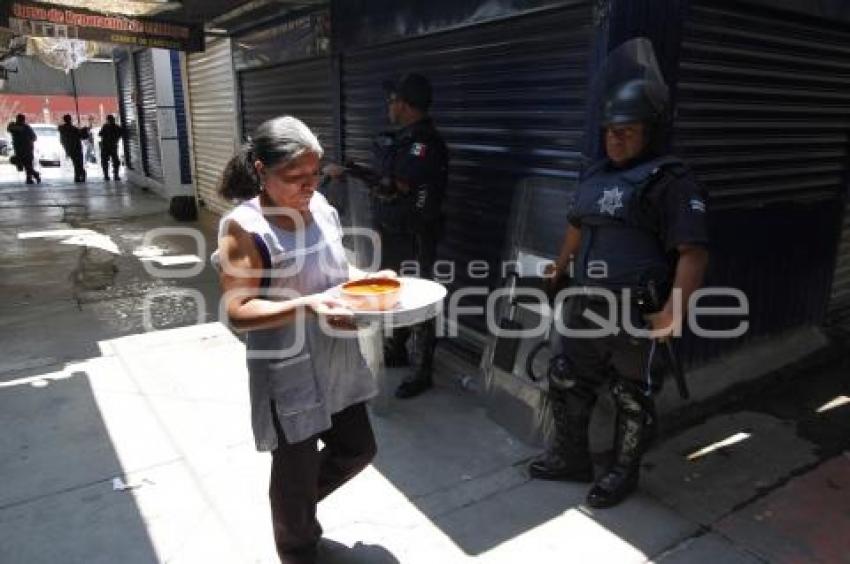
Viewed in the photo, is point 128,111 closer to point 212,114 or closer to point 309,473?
Result: point 212,114

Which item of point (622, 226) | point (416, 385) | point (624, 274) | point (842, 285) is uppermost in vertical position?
point (622, 226)

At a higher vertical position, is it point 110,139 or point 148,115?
point 148,115

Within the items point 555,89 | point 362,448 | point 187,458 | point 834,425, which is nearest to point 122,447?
point 187,458

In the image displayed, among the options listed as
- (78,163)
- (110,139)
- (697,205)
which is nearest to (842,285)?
(697,205)

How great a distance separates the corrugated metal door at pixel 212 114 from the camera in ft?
31.6

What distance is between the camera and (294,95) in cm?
737

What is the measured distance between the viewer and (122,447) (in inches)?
144

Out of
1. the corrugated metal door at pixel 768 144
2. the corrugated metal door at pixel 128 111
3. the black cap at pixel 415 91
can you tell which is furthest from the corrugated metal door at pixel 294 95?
the corrugated metal door at pixel 128 111

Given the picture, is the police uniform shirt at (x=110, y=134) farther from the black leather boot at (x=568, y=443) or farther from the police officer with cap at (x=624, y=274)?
the black leather boot at (x=568, y=443)

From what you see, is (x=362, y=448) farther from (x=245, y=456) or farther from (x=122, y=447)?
(x=122, y=447)

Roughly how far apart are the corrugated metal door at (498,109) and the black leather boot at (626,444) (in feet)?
3.93

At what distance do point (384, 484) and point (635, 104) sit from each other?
2.15m

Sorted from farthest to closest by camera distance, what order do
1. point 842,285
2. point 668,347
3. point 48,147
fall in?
point 48,147
point 842,285
point 668,347

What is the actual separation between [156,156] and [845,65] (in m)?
14.7
